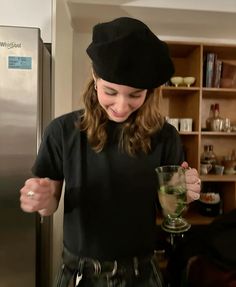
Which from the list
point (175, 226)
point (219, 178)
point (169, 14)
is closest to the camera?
point (175, 226)

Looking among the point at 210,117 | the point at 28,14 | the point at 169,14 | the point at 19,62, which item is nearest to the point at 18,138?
the point at 19,62

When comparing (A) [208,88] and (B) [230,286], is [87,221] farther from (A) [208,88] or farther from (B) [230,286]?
(A) [208,88]

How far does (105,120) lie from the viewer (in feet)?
2.84

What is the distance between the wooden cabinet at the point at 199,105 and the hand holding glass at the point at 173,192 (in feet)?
4.00

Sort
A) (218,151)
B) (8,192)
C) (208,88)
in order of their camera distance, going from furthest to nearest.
→ (218,151) → (208,88) → (8,192)

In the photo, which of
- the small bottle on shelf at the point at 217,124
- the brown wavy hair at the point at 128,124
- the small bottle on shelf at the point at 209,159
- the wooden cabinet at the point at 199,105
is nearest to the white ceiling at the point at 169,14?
the wooden cabinet at the point at 199,105

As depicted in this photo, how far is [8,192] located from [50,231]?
0.36 metres

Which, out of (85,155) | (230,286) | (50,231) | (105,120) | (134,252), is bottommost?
(230,286)

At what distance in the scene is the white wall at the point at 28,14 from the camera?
1577 mm

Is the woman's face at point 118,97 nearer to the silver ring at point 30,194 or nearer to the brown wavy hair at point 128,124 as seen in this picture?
the brown wavy hair at point 128,124

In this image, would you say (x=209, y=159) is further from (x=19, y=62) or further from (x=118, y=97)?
(x=118, y=97)

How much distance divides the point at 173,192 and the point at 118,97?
287mm

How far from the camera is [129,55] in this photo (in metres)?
0.65

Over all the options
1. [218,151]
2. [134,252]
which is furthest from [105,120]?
[218,151]
